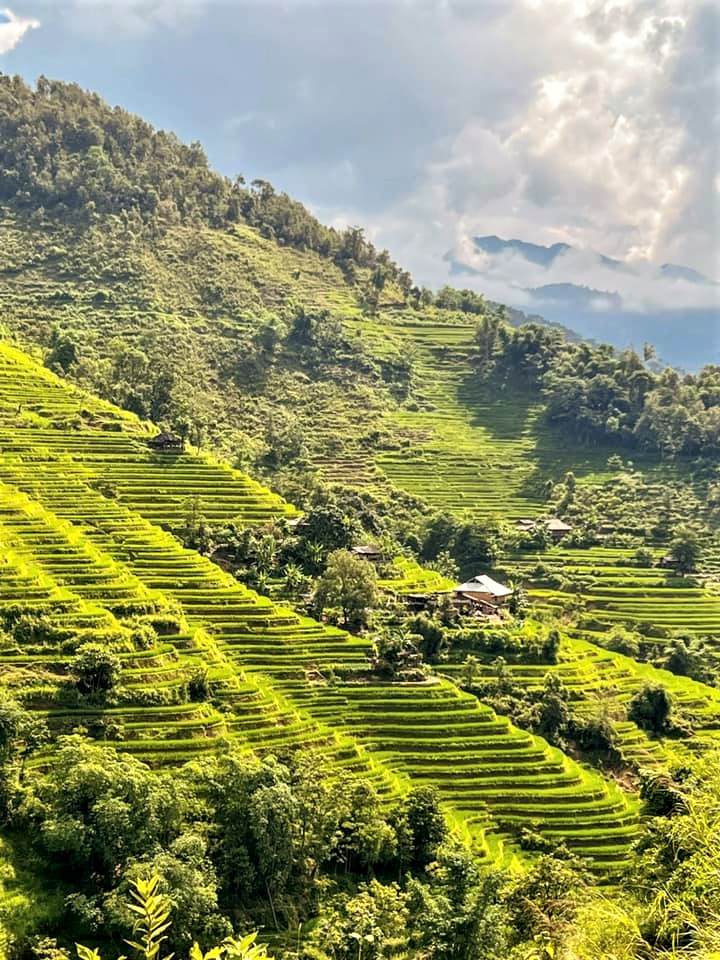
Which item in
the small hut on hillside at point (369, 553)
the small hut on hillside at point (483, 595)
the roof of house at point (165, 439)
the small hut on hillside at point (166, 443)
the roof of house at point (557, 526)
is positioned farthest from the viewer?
the roof of house at point (557, 526)

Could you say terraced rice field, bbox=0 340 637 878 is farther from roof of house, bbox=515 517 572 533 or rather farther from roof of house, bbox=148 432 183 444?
roof of house, bbox=515 517 572 533

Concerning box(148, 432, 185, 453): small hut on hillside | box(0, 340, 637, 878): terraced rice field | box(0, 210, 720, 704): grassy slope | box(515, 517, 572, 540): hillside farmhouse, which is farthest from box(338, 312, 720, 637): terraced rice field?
box(0, 340, 637, 878): terraced rice field

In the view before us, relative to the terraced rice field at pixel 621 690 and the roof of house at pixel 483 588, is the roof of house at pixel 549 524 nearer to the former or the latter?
the roof of house at pixel 483 588

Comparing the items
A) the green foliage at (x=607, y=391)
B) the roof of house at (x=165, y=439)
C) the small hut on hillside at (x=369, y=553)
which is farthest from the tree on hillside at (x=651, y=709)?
the green foliage at (x=607, y=391)

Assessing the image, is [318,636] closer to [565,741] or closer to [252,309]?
[565,741]

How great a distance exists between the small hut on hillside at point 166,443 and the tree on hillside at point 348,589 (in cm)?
1694

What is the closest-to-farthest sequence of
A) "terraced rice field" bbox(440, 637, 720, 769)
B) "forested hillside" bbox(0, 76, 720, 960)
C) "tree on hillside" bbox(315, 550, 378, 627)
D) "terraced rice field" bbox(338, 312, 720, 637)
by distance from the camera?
"forested hillside" bbox(0, 76, 720, 960)
"terraced rice field" bbox(440, 637, 720, 769)
"tree on hillside" bbox(315, 550, 378, 627)
"terraced rice field" bbox(338, 312, 720, 637)

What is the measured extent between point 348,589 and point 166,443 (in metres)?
18.8

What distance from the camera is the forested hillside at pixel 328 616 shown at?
21109mm

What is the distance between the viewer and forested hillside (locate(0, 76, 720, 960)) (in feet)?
69.3

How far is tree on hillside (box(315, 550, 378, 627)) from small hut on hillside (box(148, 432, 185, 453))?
667 inches

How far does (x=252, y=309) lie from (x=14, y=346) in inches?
1092

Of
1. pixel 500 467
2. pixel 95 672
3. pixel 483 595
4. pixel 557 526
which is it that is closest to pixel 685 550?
pixel 557 526

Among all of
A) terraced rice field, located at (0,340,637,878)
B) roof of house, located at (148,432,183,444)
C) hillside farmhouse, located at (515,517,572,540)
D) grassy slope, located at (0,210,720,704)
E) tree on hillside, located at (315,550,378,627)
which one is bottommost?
terraced rice field, located at (0,340,637,878)
